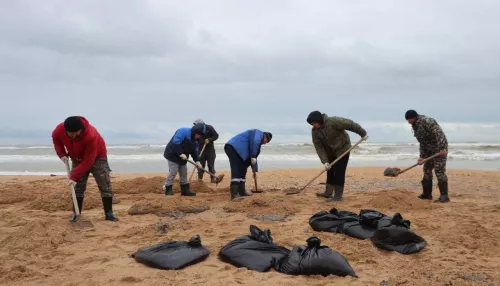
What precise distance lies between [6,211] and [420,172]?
999 centimetres

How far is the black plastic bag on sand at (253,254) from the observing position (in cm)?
333

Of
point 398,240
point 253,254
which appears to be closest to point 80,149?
point 253,254

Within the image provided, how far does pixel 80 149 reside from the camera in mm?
4734

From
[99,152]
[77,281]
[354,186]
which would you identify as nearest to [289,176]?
[354,186]

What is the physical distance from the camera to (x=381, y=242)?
12.7 feet

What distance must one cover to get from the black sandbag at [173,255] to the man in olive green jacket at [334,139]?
3.43 meters

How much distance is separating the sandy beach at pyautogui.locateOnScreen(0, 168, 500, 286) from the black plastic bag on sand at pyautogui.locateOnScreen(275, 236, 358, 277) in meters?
0.07

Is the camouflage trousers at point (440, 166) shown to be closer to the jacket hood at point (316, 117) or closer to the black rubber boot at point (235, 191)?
the jacket hood at point (316, 117)

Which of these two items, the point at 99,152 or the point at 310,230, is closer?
the point at 310,230

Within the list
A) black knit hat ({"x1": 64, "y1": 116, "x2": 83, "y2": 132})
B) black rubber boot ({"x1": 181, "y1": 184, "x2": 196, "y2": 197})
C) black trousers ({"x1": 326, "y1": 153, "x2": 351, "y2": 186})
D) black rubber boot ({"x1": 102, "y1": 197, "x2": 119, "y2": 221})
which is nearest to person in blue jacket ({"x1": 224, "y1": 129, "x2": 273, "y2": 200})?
black rubber boot ({"x1": 181, "y1": 184, "x2": 196, "y2": 197})

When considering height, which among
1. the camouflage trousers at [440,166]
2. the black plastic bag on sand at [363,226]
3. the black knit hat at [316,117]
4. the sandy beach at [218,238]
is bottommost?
the sandy beach at [218,238]

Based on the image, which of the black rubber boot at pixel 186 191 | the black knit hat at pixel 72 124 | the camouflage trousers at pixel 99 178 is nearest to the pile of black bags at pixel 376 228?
the camouflage trousers at pixel 99 178

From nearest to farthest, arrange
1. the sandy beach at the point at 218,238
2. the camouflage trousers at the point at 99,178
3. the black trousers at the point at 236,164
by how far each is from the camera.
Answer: the sandy beach at the point at 218,238 < the camouflage trousers at the point at 99,178 < the black trousers at the point at 236,164

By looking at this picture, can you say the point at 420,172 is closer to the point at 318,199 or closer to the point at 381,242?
the point at 318,199
